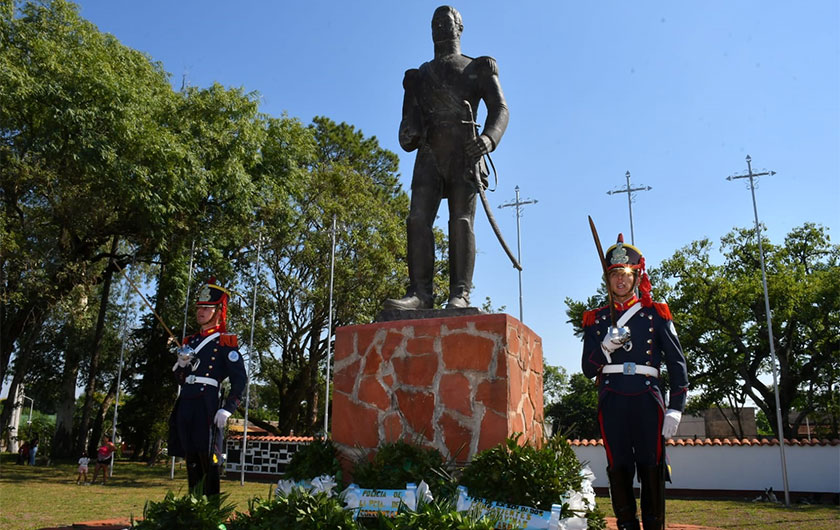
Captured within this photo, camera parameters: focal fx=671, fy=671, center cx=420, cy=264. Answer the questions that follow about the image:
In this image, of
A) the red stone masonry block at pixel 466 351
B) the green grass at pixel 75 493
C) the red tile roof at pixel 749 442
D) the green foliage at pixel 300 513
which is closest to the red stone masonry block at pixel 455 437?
the red stone masonry block at pixel 466 351

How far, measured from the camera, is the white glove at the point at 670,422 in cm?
371

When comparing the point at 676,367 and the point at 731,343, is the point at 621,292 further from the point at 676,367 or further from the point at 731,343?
the point at 731,343

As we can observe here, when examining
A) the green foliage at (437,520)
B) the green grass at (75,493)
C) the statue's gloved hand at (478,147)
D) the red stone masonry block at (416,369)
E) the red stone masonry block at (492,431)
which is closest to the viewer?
the green foliage at (437,520)

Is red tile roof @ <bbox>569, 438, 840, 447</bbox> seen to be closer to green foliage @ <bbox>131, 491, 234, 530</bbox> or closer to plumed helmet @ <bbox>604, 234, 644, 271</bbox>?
plumed helmet @ <bbox>604, 234, 644, 271</bbox>

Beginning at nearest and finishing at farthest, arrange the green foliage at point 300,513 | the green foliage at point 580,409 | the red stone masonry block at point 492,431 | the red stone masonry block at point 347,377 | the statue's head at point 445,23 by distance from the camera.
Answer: the green foliage at point 300,513 < the red stone masonry block at point 492,431 < the red stone masonry block at point 347,377 < the statue's head at point 445,23 < the green foliage at point 580,409

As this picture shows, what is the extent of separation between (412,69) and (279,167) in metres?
14.9

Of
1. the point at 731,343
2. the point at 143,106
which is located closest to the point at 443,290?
the point at 143,106

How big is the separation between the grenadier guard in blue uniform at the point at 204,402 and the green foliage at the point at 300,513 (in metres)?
1.04

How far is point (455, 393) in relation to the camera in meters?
4.55

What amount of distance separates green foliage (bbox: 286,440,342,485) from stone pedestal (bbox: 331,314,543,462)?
179mm

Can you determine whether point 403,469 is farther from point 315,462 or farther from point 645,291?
point 645,291

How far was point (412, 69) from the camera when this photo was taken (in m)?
5.67

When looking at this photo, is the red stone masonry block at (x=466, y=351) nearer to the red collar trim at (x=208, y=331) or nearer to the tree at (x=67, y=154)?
the red collar trim at (x=208, y=331)

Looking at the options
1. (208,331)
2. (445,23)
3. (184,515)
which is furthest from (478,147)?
(184,515)
